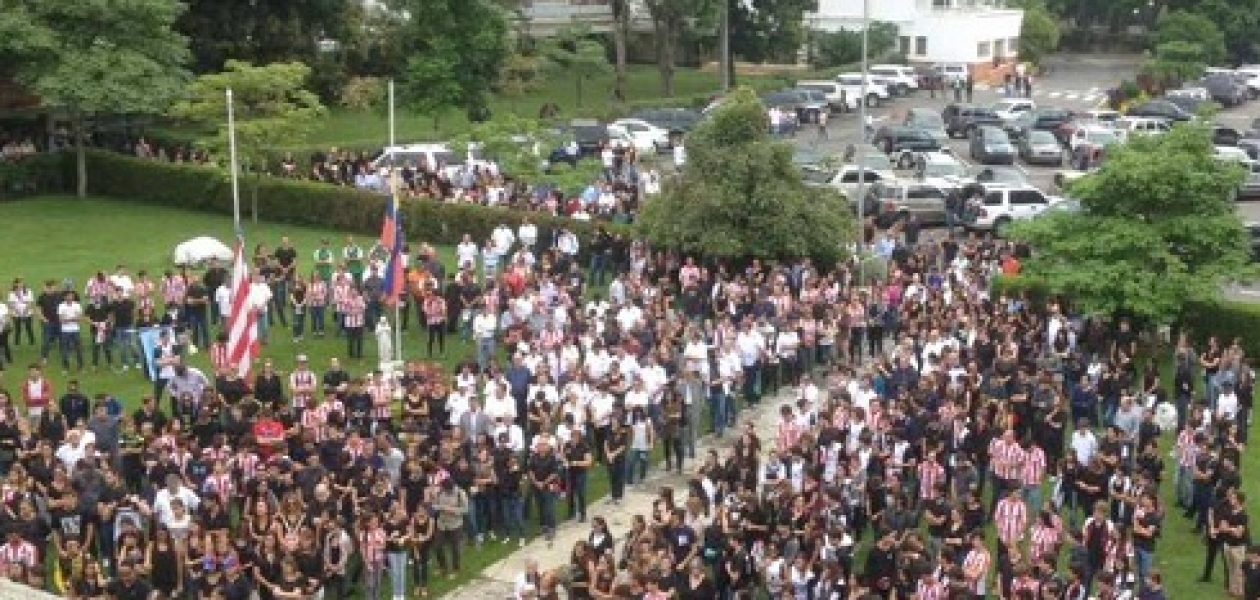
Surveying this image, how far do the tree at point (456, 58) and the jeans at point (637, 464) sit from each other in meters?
26.8

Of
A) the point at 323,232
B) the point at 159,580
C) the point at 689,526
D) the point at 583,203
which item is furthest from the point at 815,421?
the point at 323,232

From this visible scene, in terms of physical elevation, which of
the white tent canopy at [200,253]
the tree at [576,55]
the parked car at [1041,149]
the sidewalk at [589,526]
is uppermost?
the tree at [576,55]

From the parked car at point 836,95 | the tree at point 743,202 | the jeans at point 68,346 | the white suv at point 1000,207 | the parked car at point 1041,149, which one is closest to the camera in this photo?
the jeans at point 68,346

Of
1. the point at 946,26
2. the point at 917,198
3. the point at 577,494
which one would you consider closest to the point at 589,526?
the point at 577,494

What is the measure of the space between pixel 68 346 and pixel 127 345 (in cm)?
89

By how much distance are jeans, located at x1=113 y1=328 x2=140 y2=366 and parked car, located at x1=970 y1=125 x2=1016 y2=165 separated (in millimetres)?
27455

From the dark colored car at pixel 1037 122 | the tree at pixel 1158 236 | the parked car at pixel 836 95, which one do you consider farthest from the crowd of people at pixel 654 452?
the parked car at pixel 836 95

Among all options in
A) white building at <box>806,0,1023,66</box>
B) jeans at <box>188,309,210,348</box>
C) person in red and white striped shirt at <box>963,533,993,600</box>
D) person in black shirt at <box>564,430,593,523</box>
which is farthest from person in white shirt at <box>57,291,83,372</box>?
white building at <box>806,0,1023,66</box>

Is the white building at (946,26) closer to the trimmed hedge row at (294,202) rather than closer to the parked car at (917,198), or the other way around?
the parked car at (917,198)

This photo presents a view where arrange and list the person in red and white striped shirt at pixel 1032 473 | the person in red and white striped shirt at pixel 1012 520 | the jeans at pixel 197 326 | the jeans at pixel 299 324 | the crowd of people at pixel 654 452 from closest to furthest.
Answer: the crowd of people at pixel 654 452 → the person in red and white striped shirt at pixel 1012 520 → the person in red and white striped shirt at pixel 1032 473 → the jeans at pixel 197 326 → the jeans at pixel 299 324

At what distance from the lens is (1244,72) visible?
64.7 meters

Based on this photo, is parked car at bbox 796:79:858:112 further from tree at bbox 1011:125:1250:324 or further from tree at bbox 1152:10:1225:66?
tree at bbox 1011:125:1250:324

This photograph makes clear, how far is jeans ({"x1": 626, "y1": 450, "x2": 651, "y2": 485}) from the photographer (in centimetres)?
2095

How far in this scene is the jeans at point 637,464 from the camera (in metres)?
21.0
